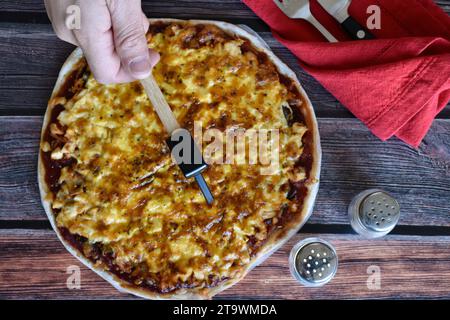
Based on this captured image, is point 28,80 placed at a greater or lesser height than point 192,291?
greater

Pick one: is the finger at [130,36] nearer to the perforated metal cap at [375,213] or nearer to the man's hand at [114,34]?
the man's hand at [114,34]

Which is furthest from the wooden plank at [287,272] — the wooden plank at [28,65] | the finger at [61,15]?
the finger at [61,15]

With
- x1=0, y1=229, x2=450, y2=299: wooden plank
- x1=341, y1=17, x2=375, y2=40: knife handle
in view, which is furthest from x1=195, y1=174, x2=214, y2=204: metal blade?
x1=341, y1=17, x2=375, y2=40: knife handle

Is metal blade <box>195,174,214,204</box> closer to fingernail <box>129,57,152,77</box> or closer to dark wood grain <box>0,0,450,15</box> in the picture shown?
fingernail <box>129,57,152,77</box>
